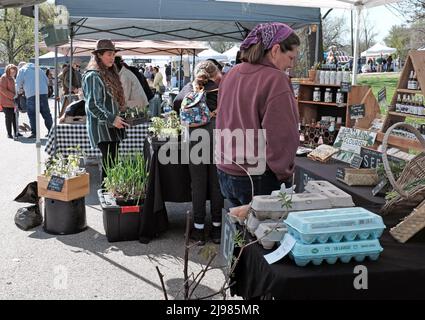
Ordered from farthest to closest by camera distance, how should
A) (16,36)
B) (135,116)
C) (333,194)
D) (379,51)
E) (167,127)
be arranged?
(16,36) → (379,51) → (135,116) → (167,127) → (333,194)

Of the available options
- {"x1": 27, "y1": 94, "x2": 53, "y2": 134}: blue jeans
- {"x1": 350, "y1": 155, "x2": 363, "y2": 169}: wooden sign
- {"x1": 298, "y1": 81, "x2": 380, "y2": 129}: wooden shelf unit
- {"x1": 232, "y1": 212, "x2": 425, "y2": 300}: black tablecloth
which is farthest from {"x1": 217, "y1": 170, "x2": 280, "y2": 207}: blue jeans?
{"x1": 27, "y1": 94, "x2": 53, "y2": 134}: blue jeans

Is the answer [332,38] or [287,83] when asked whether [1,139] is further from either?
[332,38]

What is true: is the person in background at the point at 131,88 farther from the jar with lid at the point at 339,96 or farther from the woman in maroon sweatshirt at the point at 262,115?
the woman in maroon sweatshirt at the point at 262,115

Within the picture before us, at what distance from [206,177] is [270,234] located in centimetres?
248

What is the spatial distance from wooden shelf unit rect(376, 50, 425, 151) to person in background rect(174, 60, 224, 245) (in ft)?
4.53

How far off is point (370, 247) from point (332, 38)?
40277 millimetres

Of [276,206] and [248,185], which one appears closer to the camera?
[276,206]

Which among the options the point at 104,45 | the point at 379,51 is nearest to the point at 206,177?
the point at 104,45

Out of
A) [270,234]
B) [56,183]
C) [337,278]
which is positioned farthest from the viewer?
[56,183]

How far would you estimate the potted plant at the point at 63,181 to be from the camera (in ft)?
14.2

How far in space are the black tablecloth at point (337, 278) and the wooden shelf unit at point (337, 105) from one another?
2672 millimetres

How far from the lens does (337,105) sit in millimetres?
4578

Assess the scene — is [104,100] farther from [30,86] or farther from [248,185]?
[30,86]

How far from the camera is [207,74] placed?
4180 millimetres
